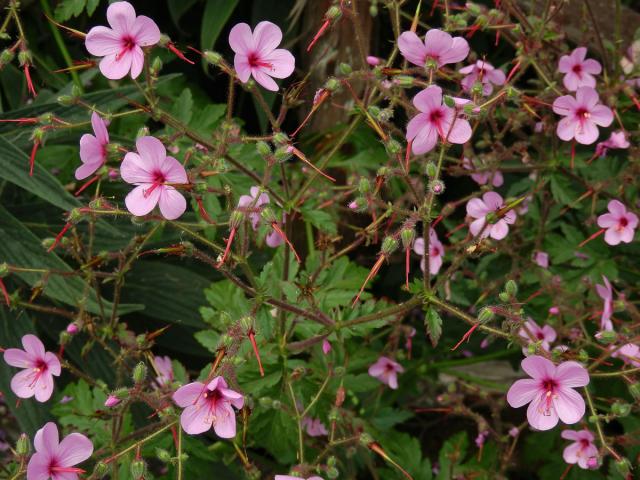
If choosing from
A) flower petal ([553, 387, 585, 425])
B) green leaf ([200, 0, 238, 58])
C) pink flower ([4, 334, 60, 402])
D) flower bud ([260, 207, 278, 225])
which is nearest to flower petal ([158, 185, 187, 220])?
flower bud ([260, 207, 278, 225])

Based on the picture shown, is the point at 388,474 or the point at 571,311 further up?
the point at 571,311

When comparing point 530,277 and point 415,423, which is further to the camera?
point 415,423

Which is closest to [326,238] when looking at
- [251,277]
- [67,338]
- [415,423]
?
[251,277]

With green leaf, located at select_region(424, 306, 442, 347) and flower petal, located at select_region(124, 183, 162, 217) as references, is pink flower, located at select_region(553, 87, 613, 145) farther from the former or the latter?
flower petal, located at select_region(124, 183, 162, 217)

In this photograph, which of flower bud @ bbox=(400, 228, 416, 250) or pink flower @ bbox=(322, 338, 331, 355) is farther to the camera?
pink flower @ bbox=(322, 338, 331, 355)

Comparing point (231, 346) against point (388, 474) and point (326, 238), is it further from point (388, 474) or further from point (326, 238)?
point (388, 474)

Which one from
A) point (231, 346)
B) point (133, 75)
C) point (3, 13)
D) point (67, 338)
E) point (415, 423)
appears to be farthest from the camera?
point (415, 423)

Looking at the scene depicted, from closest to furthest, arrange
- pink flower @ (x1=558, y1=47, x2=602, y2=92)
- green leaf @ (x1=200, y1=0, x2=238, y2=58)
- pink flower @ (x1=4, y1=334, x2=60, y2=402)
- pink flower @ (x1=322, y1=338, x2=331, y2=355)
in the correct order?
pink flower @ (x1=4, y1=334, x2=60, y2=402)
pink flower @ (x1=322, y1=338, x2=331, y2=355)
pink flower @ (x1=558, y1=47, x2=602, y2=92)
green leaf @ (x1=200, y1=0, x2=238, y2=58)
